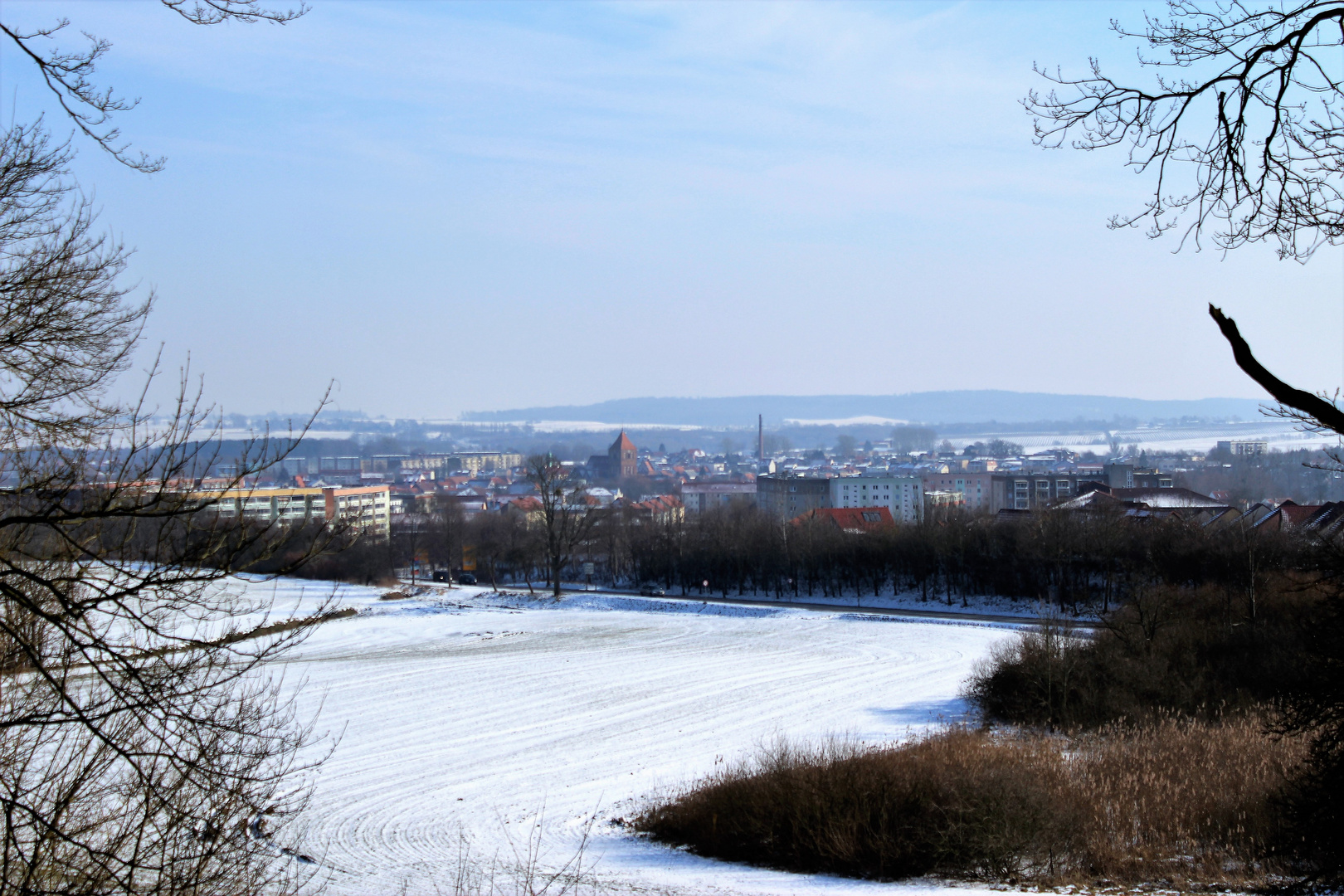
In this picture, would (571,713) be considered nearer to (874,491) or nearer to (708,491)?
(874,491)

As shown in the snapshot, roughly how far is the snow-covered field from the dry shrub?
1.01m

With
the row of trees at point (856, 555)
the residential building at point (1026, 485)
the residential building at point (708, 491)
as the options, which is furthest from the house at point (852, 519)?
the residential building at point (708, 491)

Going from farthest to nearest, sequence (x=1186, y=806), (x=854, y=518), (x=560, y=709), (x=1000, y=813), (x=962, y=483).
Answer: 1. (x=962, y=483)
2. (x=854, y=518)
3. (x=560, y=709)
4. (x=1186, y=806)
5. (x=1000, y=813)

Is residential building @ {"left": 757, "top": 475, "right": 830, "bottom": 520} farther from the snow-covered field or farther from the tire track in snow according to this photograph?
the tire track in snow

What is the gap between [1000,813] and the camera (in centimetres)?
1488

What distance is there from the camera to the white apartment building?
143m

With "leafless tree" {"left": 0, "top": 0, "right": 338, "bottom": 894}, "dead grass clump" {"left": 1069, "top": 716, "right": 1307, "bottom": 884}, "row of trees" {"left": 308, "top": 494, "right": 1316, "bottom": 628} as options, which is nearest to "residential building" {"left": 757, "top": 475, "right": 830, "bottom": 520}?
"row of trees" {"left": 308, "top": 494, "right": 1316, "bottom": 628}

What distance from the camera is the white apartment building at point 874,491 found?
143 meters

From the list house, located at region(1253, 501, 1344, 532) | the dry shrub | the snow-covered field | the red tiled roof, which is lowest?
the snow-covered field

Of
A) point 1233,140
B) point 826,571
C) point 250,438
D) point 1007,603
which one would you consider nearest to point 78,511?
point 250,438

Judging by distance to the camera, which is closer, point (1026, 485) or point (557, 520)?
point (557, 520)

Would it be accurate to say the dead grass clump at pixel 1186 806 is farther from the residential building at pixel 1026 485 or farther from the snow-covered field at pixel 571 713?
the residential building at pixel 1026 485

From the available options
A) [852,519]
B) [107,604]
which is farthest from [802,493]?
[107,604]

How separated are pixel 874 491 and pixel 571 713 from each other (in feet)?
393
